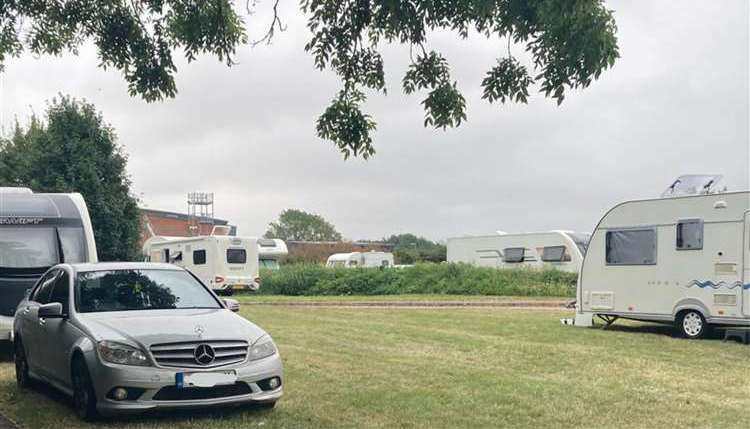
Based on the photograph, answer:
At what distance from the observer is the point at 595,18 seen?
569cm

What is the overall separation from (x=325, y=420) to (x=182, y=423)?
4.46 ft

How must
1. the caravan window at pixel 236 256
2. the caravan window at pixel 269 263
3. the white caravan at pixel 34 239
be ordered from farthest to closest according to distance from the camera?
the caravan window at pixel 269 263 < the caravan window at pixel 236 256 < the white caravan at pixel 34 239

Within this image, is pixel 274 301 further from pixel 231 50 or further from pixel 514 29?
pixel 514 29

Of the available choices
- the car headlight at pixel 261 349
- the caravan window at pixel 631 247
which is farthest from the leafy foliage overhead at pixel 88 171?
the car headlight at pixel 261 349

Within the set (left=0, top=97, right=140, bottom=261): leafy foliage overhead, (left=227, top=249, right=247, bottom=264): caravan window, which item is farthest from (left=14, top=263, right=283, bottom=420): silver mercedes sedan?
(left=227, top=249, right=247, bottom=264): caravan window

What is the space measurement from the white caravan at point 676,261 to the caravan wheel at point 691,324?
0.06 ft

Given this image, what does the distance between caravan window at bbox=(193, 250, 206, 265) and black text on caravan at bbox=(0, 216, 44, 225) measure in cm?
2128

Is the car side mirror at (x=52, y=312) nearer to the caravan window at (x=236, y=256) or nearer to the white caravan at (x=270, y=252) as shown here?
the caravan window at (x=236, y=256)

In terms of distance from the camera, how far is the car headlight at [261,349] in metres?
7.49

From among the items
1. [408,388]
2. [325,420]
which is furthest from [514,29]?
[408,388]

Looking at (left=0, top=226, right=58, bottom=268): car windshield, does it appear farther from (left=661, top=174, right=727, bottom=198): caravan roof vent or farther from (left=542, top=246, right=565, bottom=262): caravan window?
(left=542, top=246, right=565, bottom=262): caravan window

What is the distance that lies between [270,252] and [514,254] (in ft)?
52.8

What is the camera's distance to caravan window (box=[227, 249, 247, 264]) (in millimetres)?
33875

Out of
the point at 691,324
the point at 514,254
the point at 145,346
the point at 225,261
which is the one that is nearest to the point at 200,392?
the point at 145,346
